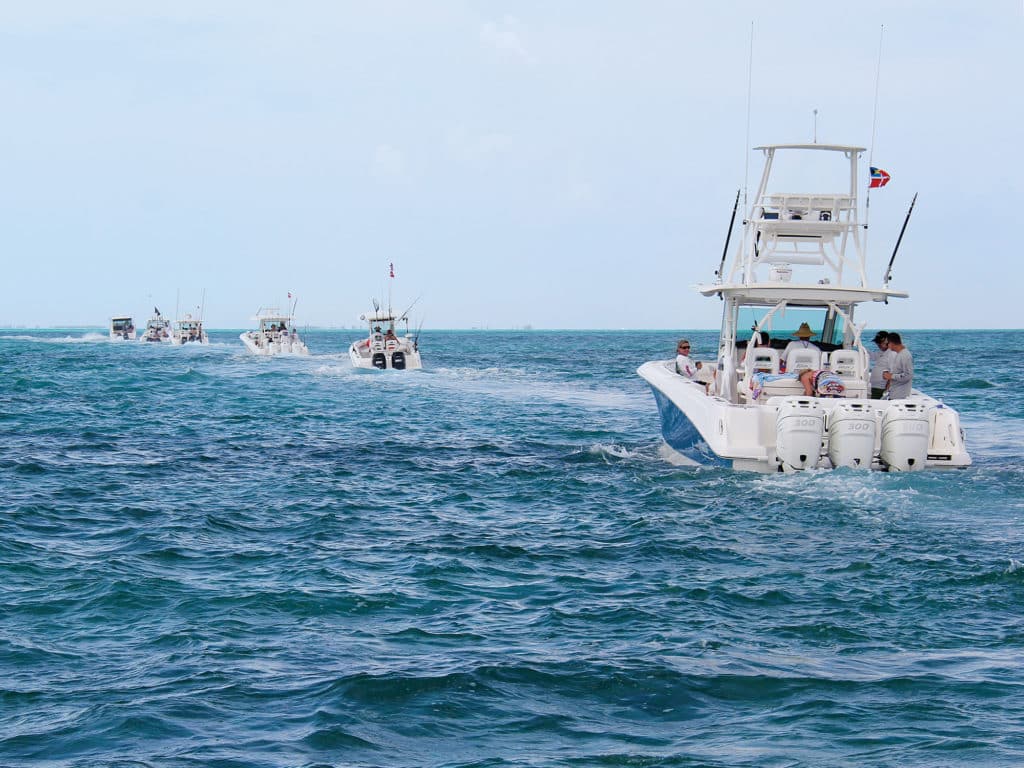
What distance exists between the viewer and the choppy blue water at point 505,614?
5.98 m

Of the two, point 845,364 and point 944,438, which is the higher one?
point 845,364

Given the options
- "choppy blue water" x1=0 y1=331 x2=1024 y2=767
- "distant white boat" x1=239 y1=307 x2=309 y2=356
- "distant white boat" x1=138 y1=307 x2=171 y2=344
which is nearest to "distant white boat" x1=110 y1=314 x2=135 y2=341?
"distant white boat" x1=138 y1=307 x2=171 y2=344

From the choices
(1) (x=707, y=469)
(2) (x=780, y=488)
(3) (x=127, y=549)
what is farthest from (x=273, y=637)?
(1) (x=707, y=469)

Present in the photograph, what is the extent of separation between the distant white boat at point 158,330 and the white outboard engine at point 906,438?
3412 inches

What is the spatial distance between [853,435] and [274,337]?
57.3 metres

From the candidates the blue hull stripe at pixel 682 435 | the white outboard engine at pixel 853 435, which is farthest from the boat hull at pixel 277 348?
the white outboard engine at pixel 853 435

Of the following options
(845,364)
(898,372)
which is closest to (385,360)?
(845,364)

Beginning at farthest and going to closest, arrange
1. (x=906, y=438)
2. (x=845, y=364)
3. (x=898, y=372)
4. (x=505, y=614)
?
(x=845, y=364) < (x=898, y=372) < (x=906, y=438) < (x=505, y=614)

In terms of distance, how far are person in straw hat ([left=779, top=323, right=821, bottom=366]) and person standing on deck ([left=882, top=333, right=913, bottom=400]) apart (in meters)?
1.25

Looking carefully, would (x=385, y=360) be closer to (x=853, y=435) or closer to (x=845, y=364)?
(x=845, y=364)

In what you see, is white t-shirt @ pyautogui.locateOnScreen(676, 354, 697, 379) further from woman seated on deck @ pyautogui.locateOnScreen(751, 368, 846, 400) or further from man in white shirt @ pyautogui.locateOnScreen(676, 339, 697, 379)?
woman seated on deck @ pyautogui.locateOnScreen(751, 368, 846, 400)

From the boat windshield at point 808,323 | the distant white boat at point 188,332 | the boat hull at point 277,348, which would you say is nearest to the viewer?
the boat windshield at point 808,323

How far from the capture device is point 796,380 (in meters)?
15.3

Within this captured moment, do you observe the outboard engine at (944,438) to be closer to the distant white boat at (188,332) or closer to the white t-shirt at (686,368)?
the white t-shirt at (686,368)
